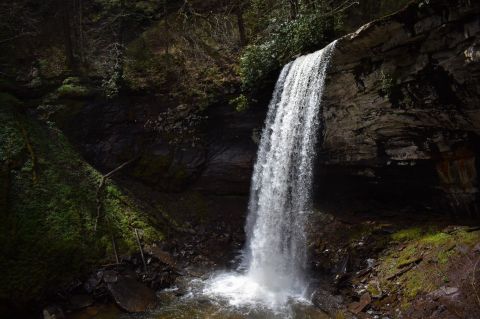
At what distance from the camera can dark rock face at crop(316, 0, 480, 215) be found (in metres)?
7.82


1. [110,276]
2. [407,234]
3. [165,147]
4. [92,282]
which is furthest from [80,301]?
[407,234]

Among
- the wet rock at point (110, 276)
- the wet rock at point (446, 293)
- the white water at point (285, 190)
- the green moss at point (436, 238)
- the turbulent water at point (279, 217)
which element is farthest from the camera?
the white water at point (285, 190)

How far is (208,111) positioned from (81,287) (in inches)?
297

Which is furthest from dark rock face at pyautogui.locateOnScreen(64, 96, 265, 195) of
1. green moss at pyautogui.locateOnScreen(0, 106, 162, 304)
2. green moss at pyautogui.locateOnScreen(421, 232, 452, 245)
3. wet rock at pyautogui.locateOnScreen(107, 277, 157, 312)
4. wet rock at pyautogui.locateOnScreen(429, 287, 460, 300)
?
wet rock at pyautogui.locateOnScreen(429, 287, 460, 300)

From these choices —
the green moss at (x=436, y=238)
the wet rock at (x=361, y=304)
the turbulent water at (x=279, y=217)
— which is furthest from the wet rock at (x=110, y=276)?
the green moss at (x=436, y=238)

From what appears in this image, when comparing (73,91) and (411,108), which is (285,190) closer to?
(411,108)

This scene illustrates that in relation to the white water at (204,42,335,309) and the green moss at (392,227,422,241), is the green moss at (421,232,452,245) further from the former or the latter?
the white water at (204,42,335,309)

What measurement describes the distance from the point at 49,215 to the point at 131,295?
3644mm

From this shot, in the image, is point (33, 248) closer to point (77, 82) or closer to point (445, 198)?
point (77, 82)

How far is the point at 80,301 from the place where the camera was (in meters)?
9.02

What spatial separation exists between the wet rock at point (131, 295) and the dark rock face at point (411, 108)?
6823 millimetres

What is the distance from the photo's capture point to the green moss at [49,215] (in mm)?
9086

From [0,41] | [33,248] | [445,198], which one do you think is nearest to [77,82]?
[0,41]

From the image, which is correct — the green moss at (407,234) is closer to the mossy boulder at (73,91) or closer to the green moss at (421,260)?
the green moss at (421,260)
